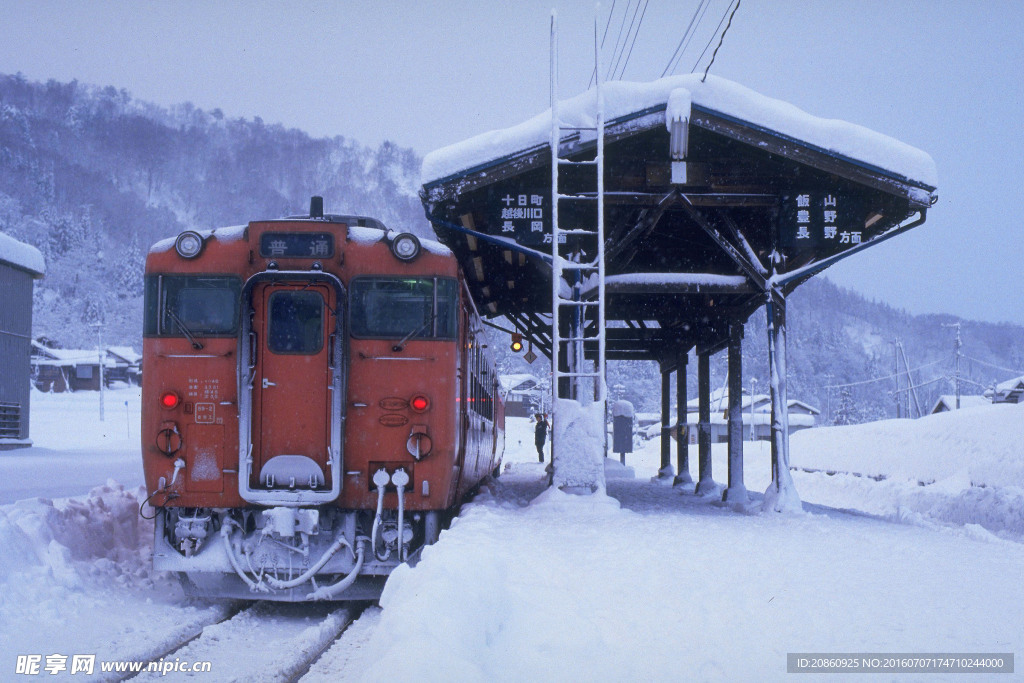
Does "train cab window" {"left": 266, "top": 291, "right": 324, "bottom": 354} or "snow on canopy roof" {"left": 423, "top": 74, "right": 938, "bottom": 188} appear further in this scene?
"snow on canopy roof" {"left": 423, "top": 74, "right": 938, "bottom": 188}

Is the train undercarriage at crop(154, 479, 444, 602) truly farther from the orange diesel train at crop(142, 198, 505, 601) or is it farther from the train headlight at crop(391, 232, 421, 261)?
the train headlight at crop(391, 232, 421, 261)

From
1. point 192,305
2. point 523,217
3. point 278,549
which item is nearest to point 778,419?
point 523,217

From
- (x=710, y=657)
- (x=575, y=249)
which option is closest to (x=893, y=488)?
(x=575, y=249)

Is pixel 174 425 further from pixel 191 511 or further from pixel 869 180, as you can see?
pixel 869 180

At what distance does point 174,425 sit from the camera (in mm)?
6609

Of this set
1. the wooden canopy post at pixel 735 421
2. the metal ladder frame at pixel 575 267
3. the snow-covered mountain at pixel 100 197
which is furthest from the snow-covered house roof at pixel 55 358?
the metal ladder frame at pixel 575 267

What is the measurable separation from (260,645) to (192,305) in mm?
2907

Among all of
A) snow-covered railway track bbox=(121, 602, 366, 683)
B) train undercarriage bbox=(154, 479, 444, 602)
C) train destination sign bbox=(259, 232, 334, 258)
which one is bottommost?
snow-covered railway track bbox=(121, 602, 366, 683)

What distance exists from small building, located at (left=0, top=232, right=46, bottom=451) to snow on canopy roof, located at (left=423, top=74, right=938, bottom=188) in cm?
1515

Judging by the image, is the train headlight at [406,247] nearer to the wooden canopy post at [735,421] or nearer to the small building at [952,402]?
the wooden canopy post at [735,421]

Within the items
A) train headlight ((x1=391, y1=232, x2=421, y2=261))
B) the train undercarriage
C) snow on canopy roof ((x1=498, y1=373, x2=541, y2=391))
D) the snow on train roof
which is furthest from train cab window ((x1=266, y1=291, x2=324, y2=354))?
snow on canopy roof ((x1=498, y1=373, x2=541, y2=391))

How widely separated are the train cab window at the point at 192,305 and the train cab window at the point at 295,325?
341 millimetres

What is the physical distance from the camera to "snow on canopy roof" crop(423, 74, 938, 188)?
922cm

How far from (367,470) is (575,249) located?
4.38 m
